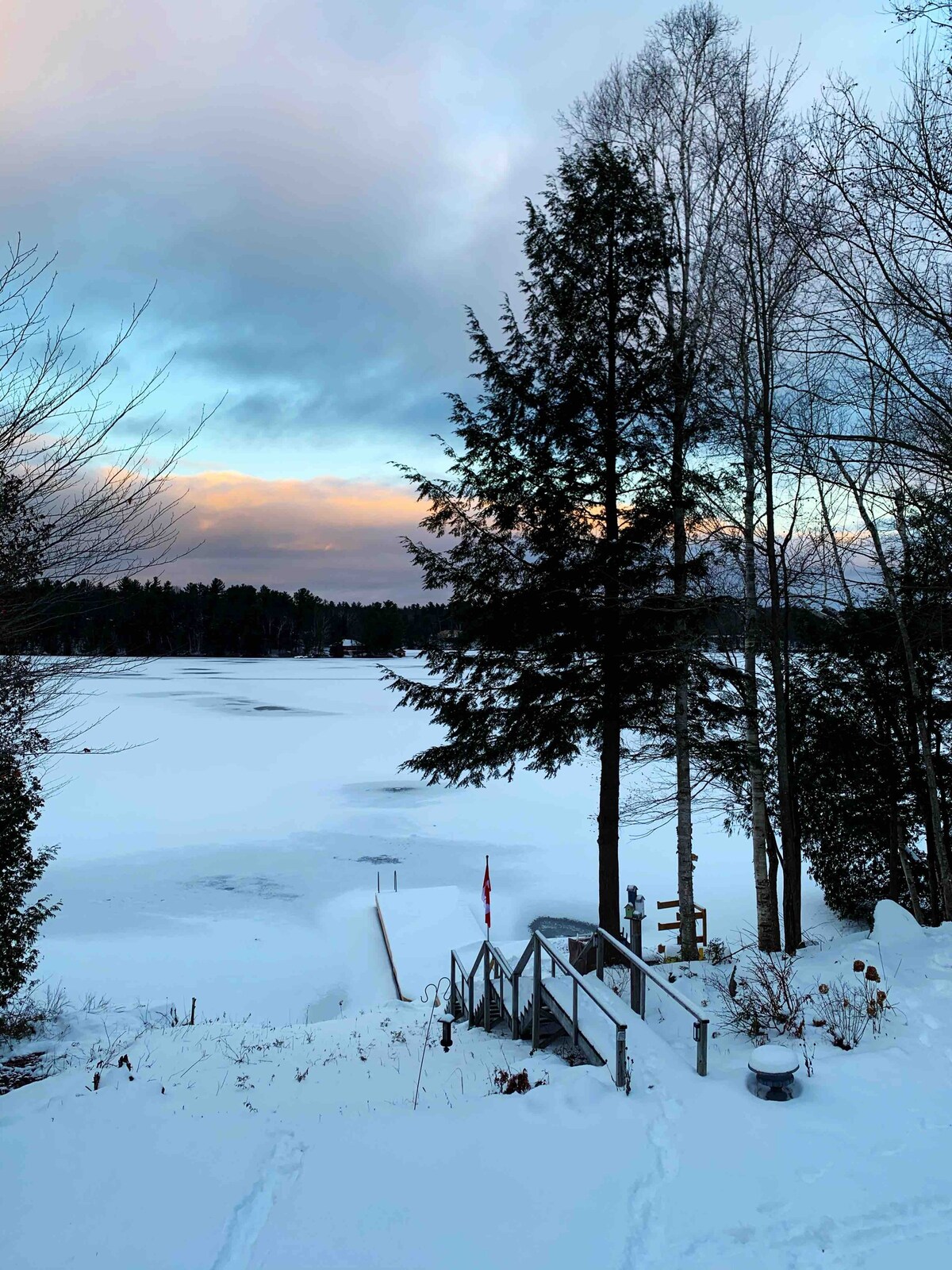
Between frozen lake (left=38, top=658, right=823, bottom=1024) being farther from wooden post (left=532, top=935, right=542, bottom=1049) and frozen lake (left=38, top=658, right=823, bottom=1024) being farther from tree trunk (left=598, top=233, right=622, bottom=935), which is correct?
wooden post (left=532, top=935, right=542, bottom=1049)

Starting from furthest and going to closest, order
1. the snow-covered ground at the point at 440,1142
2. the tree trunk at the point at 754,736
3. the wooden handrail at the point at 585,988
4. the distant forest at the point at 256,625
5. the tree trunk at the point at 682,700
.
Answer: the distant forest at the point at 256,625, the tree trunk at the point at 754,736, the tree trunk at the point at 682,700, the wooden handrail at the point at 585,988, the snow-covered ground at the point at 440,1142

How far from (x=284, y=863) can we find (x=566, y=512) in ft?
42.7

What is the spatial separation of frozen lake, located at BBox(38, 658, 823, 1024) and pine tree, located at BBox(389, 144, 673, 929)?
5.15 metres

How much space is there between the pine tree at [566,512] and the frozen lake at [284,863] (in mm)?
5151

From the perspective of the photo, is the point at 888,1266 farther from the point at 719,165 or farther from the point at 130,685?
the point at 130,685

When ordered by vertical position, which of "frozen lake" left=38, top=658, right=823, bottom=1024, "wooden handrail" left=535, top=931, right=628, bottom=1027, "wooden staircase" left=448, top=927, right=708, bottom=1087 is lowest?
"frozen lake" left=38, top=658, right=823, bottom=1024

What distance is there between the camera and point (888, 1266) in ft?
11.5

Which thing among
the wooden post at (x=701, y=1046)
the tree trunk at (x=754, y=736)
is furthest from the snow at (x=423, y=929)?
the wooden post at (x=701, y=1046)

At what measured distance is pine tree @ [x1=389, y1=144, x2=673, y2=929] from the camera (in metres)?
10.8

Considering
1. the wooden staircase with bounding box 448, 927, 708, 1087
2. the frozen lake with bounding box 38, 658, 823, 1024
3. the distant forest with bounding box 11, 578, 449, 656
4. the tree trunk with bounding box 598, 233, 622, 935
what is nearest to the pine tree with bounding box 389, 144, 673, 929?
the tree trunk with bounding box 598, 233, 622, 935

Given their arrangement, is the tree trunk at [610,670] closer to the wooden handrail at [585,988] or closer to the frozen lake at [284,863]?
the wooden handrail at [585,988]

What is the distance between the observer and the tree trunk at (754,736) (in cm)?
1086

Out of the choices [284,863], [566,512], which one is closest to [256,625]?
[284,863]

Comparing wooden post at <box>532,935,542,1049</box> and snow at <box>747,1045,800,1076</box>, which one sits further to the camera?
wooden post at <box>532,935,542,1049</box>
